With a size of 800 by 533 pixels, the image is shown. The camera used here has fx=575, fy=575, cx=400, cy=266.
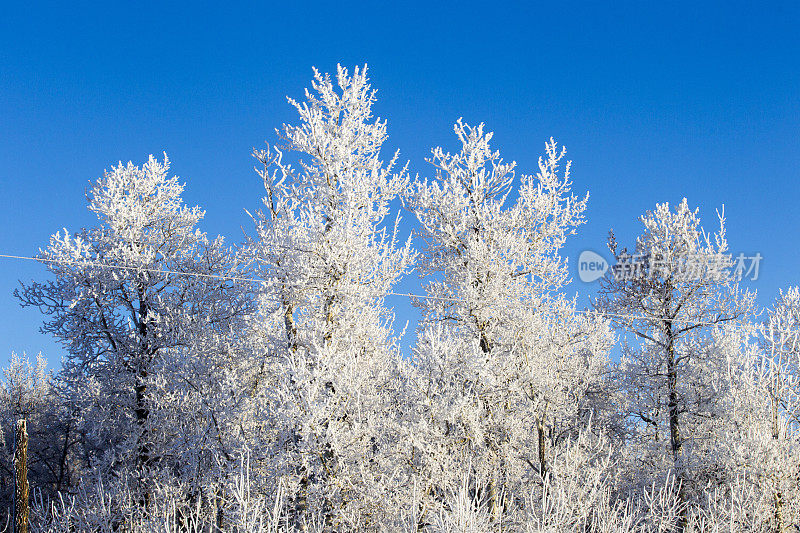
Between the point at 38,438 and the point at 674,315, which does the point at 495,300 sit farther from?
the point at 38,438

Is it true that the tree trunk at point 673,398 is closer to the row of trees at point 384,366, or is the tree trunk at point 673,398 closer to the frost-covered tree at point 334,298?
the row of trees at point 384,366

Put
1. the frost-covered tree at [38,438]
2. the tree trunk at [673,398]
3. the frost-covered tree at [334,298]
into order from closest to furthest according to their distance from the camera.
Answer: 1. the frost-covered tree at [334,298]
2. the tree trunk at [673,398]
3. the frost-covered tree at [38,438]

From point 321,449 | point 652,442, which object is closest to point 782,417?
point 652,442

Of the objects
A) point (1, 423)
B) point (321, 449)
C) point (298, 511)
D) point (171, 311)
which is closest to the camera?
point (321, 449)

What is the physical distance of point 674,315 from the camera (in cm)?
1434

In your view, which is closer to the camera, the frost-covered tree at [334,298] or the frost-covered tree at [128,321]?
the frost-covered tree at [334,298]

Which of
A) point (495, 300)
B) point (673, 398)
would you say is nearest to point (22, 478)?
point (495, 300)

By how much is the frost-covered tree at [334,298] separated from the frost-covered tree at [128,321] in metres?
3.74

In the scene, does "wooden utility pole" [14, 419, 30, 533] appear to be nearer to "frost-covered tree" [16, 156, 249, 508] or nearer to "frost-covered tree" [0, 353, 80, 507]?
"frost-covered tree" [16, 156, 249, 508]

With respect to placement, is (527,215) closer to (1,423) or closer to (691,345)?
(691,345)

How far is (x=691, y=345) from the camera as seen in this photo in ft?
51.0

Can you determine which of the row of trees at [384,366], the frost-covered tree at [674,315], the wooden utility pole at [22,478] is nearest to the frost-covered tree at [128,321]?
the row of trees at [384,366]

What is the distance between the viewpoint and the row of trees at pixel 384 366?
931 centimetres

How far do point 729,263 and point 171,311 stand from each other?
14302 mm
